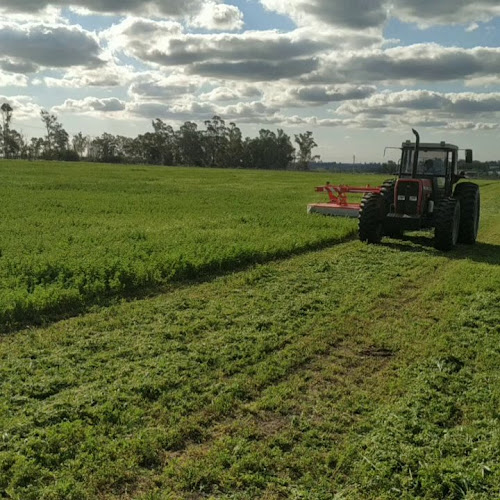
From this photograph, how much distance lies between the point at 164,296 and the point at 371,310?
3252mm

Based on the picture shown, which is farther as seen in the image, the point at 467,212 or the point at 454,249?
the point at 467,212

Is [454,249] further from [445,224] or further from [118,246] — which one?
[118,246]

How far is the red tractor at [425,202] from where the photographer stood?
13.4 metres

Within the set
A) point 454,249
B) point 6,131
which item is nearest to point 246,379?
point 454,249

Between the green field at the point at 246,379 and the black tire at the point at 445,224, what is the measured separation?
1811 millimetres

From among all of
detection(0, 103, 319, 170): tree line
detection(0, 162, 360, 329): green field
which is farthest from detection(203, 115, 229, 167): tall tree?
detection(0, 162, 360, 329): green field

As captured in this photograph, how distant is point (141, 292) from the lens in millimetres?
8922

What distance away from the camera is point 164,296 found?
8727mm

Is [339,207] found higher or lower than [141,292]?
higher

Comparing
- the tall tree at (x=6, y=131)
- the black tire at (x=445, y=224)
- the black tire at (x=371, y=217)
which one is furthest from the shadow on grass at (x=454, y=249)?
the tall tree at (x=6, y=131)

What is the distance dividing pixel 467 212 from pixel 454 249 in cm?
131

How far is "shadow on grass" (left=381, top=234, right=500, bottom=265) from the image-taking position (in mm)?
12838

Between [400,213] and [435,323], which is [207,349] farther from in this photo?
[400,213]

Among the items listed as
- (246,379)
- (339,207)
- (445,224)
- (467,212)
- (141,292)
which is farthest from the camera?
(339,207)
